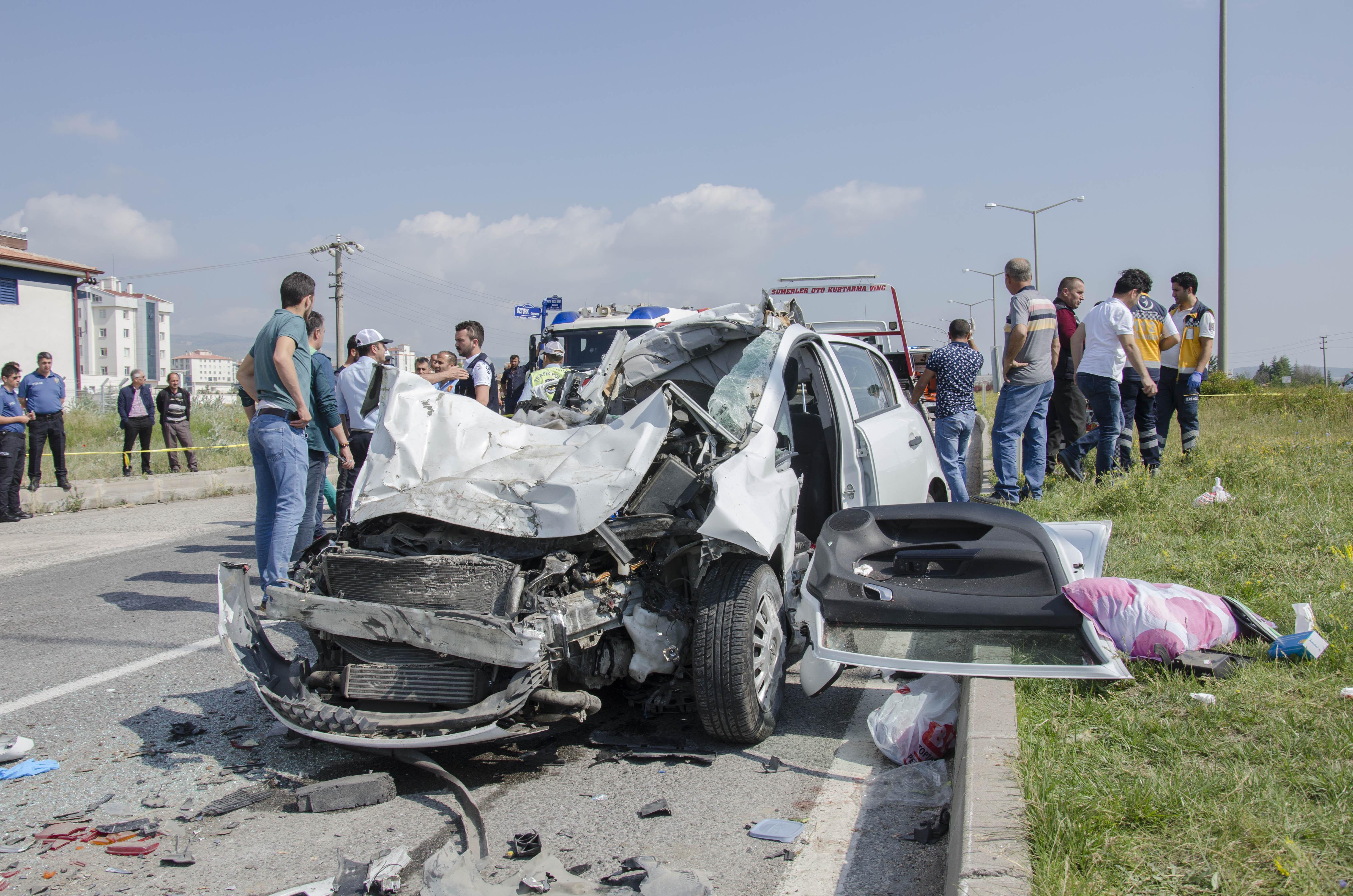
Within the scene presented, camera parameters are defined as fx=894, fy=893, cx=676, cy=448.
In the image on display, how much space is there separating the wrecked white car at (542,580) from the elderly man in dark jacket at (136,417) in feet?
44.1

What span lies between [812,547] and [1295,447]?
737 centimetres

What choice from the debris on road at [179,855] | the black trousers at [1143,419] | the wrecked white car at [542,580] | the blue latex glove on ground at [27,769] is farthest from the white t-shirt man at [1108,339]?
the blue latex glove on ground at [27,769]

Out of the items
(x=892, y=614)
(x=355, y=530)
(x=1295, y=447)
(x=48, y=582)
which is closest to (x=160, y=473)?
(x=48, y=582)

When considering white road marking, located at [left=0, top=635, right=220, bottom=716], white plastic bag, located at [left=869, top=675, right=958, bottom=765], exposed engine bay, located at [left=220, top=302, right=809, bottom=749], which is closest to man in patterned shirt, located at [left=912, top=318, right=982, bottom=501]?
exposed engine bay, located at [left=220, top=302, right=809, bottom=749]

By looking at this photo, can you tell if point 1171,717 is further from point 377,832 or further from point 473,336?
point 473,336

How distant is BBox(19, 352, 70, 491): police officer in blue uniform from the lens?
40.2ft

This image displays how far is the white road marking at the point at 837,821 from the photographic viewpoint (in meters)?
2.61

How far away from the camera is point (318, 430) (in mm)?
6414

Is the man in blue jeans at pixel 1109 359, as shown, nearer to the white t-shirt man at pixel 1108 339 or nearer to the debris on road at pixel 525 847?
the white t-shirt man at pixel 1108 339

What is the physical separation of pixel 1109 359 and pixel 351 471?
21.9ft

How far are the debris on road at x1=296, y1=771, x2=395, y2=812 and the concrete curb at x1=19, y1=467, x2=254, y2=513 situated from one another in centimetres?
1041

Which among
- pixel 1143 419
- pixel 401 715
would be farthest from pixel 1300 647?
pixel 1143 419

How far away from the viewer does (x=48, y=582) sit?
7.10 meters

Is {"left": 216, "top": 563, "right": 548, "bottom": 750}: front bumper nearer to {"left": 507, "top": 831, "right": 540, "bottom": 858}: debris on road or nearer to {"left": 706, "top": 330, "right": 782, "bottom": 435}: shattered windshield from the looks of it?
{"left": 507, "top": 831, "right": 540, "bottom": 858}: debris on road
